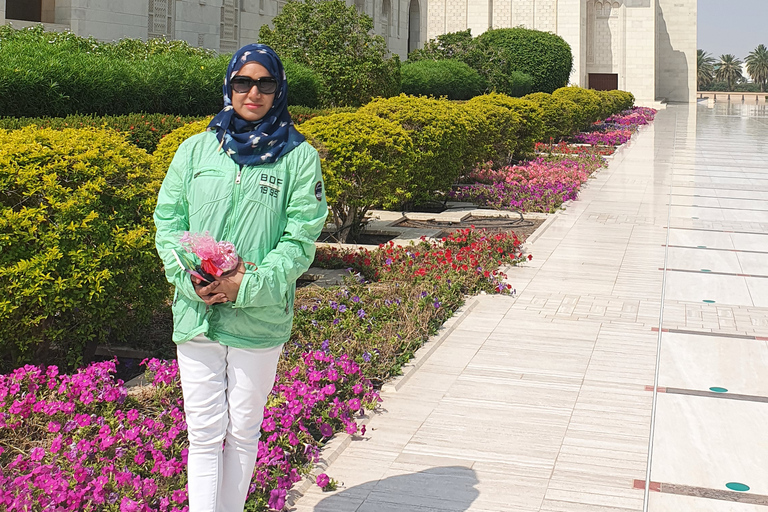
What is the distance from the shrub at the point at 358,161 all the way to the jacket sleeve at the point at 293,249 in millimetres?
5533

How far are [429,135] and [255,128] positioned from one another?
Result: 7986mm

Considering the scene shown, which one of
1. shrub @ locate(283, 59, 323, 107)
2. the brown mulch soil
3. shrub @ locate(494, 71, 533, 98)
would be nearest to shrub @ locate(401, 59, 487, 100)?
shrub @ locate(494, 71, 533, 98)

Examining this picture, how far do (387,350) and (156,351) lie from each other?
5.04 ft

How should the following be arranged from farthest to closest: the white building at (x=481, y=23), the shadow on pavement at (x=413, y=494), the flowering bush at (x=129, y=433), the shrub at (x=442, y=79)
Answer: the shrub at (x=442, y=79)
the white building at (x=481, y=23)
the shadow on pavement at (x=413, y=494)
the flowering bush at (x=129, y=433)

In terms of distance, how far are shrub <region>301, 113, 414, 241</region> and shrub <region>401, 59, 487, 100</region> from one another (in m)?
15.4

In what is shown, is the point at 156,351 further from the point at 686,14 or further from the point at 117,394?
the point at 686,14

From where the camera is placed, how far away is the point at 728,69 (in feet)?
340

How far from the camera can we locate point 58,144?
508cm

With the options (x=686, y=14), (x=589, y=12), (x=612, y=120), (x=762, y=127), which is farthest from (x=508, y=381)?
(x=686, y=14)

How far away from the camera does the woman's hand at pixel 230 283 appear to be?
2.87 m

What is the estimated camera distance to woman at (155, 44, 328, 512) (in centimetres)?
297

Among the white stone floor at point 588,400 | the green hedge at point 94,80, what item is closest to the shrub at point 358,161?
the white stone floor at point 588,400

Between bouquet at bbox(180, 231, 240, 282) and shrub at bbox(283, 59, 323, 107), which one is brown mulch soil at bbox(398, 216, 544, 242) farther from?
bouquet at bbox(180, 231, 240, 282)

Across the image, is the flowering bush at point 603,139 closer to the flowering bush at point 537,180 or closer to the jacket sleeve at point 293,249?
the flowering bush at point 537,180
